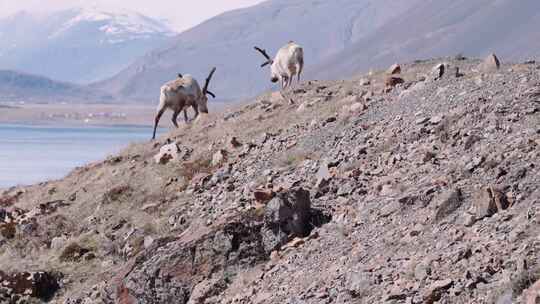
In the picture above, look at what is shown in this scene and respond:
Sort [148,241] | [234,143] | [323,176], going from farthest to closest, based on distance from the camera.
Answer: [234,143], [148,241], [323,176]

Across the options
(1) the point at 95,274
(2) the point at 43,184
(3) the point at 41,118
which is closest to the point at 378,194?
(1) the point at 95,274

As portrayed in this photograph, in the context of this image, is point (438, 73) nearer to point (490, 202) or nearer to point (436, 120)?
point (436, 120)

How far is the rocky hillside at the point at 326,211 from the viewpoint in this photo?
11.6 metres

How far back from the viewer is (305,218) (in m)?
14.4

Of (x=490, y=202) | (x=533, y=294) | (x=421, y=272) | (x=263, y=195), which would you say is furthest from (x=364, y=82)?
(x=533, y=294)

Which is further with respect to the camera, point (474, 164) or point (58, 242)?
point (58, 242)

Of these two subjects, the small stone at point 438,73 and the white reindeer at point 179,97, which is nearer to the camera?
A: the small stone at point 438,73

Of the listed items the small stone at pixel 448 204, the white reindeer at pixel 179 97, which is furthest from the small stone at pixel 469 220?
the white reindeer at pixel 179 97

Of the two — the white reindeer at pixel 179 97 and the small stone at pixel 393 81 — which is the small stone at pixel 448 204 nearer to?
the small stone at pixel 393 81

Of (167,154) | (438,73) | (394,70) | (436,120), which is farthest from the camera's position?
(394,70)

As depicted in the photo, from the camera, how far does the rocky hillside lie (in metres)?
11.6

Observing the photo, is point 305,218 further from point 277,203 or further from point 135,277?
point 135,277

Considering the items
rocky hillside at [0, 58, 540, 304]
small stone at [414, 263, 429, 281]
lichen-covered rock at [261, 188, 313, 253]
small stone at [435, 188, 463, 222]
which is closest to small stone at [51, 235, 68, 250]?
rocky hillside at [0, 58, 540, 304]

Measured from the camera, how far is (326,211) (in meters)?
14.6
